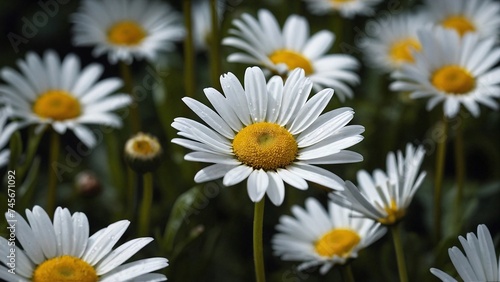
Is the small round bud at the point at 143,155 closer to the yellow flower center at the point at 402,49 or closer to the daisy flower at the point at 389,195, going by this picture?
the daisy flower at the point at 389,195

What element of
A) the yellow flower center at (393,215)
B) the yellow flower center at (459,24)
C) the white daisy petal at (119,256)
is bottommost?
the white daisy petal at (119,256)

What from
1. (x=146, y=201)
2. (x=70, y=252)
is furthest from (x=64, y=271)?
(x=146, y=201)

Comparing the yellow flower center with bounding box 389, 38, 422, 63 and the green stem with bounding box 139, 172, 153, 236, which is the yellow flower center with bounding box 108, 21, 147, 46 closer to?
the green stem with bounding box 139, 172, 153, 236

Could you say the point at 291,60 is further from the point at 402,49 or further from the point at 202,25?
the point at 202,25

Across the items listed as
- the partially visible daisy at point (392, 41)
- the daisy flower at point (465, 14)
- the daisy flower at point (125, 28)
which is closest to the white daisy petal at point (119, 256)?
the daisy flower at point (125, 28)

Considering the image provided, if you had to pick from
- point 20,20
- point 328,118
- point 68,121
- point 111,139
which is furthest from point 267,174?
point 20,20

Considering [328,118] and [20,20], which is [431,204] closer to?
[328,118]
